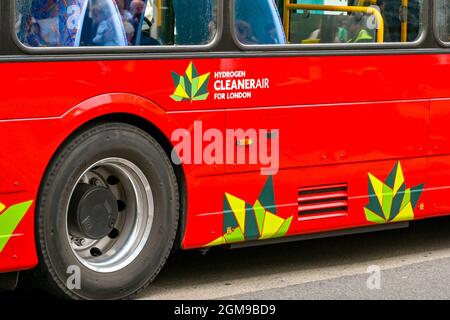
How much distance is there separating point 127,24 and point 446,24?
2.62 m

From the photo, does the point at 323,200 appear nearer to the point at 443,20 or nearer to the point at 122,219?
the point at 122,219

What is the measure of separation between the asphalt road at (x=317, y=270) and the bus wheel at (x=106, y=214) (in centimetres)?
30

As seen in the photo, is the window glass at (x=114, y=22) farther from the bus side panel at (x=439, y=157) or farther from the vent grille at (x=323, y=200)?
the bus side panel at (x=439, y=157)

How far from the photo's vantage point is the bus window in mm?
8000

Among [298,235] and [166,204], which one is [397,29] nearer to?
[298,235]

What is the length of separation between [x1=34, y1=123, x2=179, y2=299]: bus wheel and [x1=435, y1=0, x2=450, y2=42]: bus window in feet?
8.04

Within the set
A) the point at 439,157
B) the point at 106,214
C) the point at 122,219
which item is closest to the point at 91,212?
the point at 106,214

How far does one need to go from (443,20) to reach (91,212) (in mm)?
3083

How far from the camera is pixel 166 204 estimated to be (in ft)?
21.7

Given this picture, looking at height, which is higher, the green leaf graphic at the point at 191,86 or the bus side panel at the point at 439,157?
the green leaf graphic at the point at 191,86

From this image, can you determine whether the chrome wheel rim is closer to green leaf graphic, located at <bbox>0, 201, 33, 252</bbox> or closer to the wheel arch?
the wheel arch

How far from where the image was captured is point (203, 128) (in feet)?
22.0

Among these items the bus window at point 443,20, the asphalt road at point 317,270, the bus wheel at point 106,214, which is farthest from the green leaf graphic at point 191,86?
the bus window at point 443,20

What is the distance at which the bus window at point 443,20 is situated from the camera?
8.00m
